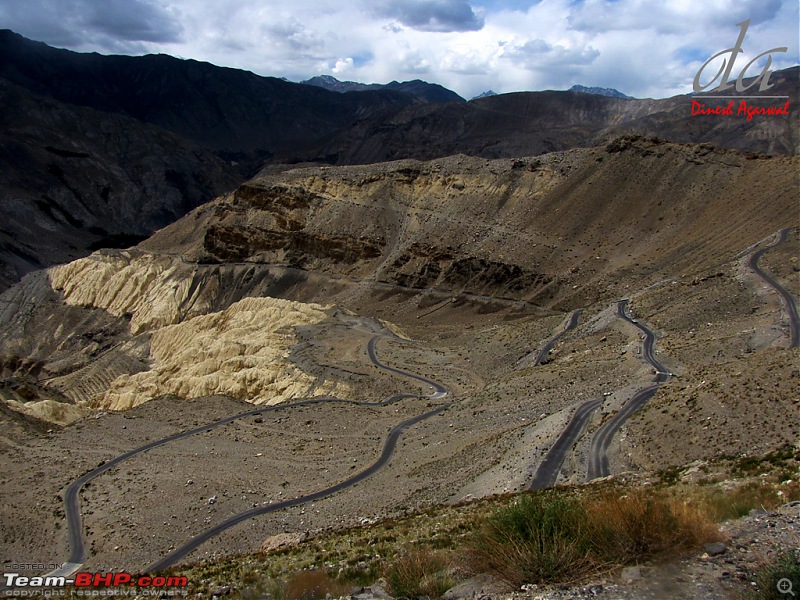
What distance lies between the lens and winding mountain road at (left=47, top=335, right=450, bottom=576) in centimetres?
2408

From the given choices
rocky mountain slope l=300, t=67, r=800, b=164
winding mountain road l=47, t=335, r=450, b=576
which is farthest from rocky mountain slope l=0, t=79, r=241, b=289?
winding mountain road l=47, t=335, r=450, b=576

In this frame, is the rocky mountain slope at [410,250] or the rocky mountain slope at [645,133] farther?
the rocky mountain slope at [645,133]

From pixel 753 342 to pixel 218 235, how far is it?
68909mm

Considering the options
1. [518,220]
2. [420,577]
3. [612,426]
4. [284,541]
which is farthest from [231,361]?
[518,220]

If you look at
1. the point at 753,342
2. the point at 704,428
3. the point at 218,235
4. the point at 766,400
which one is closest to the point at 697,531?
the point at 704,428

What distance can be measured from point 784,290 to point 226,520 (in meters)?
33.9

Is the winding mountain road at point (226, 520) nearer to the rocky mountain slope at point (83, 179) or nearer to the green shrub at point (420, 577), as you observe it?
the green shrub at point (420, 577)

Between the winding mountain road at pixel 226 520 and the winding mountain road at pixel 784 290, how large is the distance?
57.7 ft

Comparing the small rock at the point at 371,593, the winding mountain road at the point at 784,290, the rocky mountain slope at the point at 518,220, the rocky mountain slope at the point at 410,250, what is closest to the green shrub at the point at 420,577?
the small rock at the point at 371,593

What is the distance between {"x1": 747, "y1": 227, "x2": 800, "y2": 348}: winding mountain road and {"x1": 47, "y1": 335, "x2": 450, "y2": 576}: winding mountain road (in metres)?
17.6

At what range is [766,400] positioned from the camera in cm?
2195

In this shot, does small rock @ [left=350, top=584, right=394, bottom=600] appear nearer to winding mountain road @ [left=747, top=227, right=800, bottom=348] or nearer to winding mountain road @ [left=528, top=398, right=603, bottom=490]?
winding mountain road @ [left=528, top=398, right=603, bottom=490]

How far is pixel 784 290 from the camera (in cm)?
3991

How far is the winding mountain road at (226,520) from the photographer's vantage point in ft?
79.0
